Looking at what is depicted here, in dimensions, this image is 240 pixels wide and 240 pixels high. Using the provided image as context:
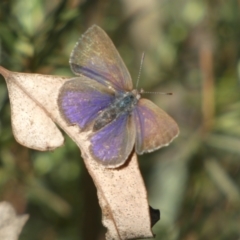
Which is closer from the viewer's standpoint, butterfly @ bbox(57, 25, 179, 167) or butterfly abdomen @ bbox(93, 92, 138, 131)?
butterfly @ bbox(57, 25, 179, 167)

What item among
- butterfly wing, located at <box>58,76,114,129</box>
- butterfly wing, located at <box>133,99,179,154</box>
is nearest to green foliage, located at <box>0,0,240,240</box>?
butterfly wing, located at <box>58,76,114,129</box>

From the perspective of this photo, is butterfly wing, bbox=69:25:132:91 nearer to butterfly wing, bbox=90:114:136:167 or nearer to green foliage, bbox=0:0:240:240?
butterfly wing, bbox=90:114:136:167

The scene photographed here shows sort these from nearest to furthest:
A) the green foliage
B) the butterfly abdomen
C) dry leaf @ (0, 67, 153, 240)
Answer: dry leaf @ (0, 67, 153, 240), the butterfly abdomen, the green foliage

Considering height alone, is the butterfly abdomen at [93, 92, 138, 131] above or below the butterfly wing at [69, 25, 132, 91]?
below

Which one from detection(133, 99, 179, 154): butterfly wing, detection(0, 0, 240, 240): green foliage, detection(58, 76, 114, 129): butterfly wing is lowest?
detection(0, 0, 240, 240): green foliage

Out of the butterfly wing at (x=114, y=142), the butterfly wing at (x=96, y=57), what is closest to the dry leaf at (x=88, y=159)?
the butterfly wing at (x=114, y=142)

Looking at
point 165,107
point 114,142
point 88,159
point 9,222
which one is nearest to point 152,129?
point 114,142

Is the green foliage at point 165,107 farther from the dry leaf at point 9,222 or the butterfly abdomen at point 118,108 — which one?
the dry leaf at point 9,222
